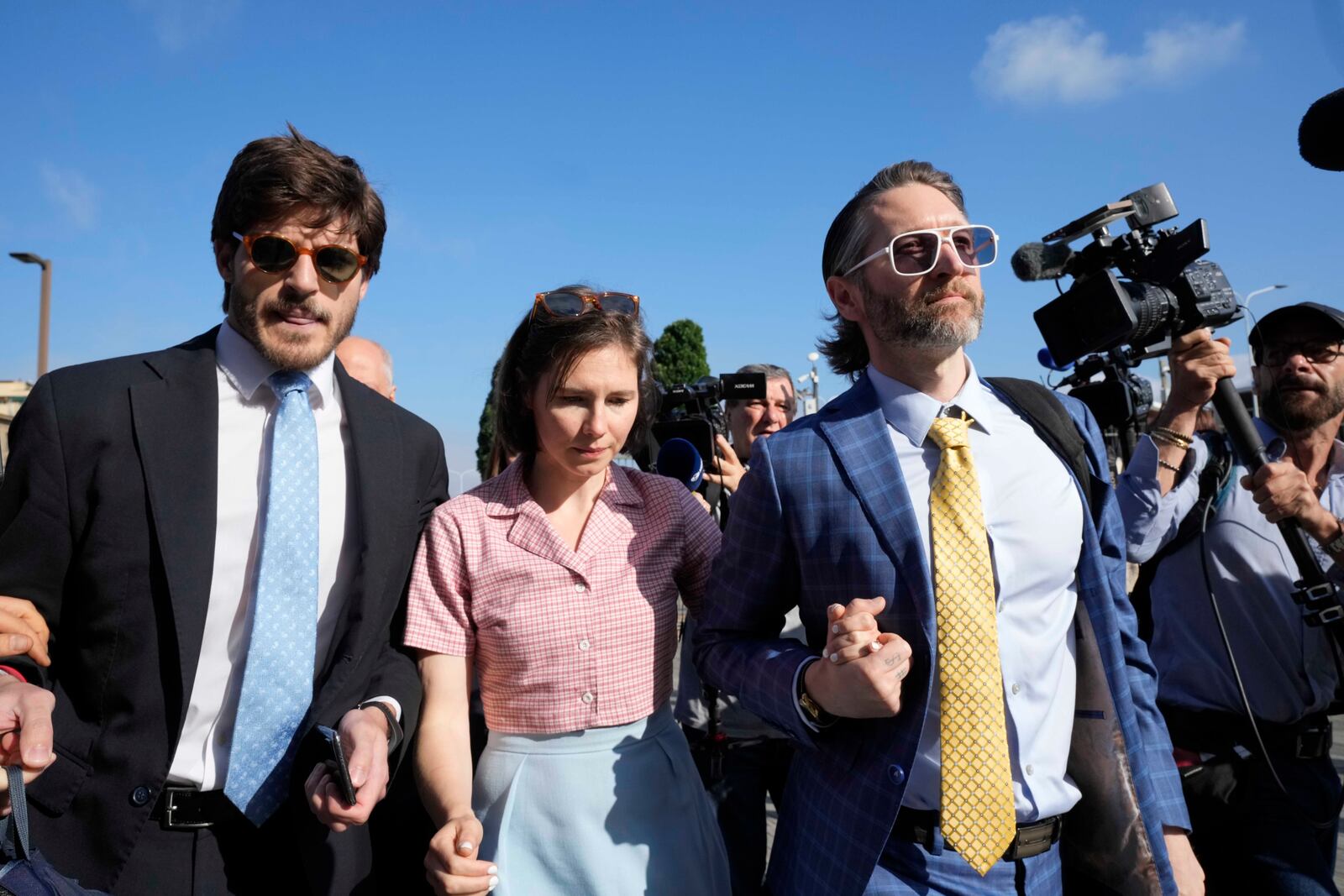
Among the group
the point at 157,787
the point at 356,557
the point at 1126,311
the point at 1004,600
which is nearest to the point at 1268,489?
the point at 1126,311

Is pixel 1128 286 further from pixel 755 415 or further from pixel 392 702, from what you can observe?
pixel 392 702

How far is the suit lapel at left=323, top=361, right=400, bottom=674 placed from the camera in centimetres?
199

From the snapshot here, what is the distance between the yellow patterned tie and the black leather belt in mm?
40

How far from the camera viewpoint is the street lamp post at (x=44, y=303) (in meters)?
12.9

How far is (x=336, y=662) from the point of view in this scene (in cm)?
196

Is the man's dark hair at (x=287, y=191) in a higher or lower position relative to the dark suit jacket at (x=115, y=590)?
higher

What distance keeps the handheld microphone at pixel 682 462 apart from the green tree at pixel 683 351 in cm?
3311

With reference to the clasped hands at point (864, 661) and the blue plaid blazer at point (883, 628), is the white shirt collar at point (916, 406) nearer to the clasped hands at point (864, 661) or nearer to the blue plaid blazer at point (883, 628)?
the blue plaid blazer at point (883, 628)

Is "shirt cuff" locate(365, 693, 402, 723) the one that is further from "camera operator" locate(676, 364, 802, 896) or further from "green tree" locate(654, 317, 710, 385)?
"green tree" locate(654, 317, 710, 385)

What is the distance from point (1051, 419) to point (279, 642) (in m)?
1.75

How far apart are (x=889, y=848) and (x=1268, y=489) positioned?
1682mm

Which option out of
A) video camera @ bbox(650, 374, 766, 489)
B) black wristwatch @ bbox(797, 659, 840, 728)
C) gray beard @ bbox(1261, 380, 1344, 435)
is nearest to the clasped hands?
black wristwatch @ bbox(797, 659, 840, 728)

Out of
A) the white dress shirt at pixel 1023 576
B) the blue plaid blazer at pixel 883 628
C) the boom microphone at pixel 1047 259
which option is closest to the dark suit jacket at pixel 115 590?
the blue plaid blazer at pixel 883 628

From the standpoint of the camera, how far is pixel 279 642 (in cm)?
187
